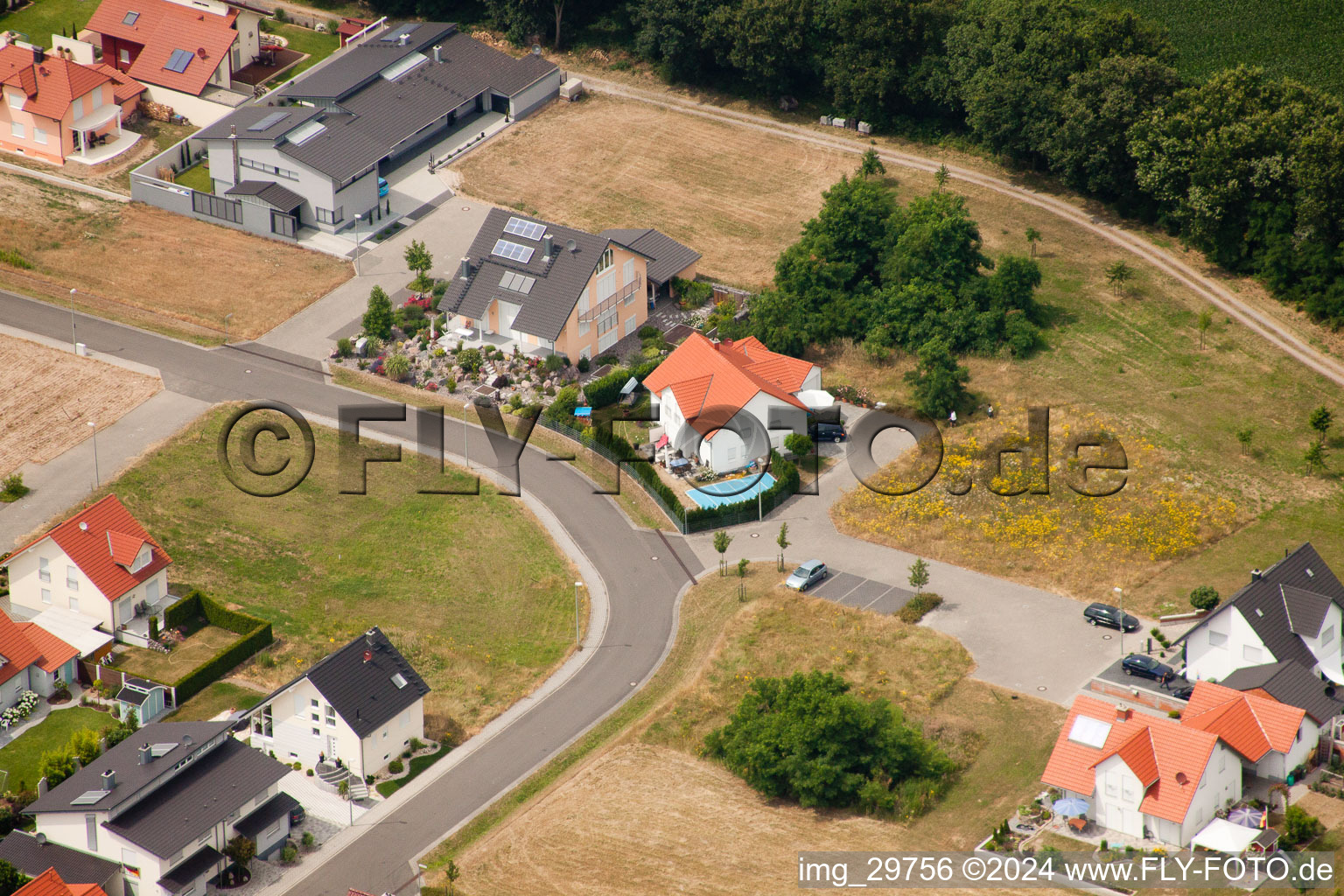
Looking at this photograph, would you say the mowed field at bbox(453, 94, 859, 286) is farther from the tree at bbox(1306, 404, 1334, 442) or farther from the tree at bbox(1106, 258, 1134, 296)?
the tree at bbox(1306, 404, 1334, 442)

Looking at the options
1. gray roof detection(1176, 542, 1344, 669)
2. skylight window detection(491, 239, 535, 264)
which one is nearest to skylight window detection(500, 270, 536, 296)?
skylight window detection(491, 239, 535, 264)

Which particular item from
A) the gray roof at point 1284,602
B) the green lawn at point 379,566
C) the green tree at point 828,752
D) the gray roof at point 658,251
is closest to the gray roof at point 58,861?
the green lawn at point 379,566

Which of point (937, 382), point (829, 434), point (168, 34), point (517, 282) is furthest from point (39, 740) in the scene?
point (168, 34)

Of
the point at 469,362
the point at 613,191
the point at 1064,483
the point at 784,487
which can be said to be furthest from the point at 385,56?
the point at 1064,483

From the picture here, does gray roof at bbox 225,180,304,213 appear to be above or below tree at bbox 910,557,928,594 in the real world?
above

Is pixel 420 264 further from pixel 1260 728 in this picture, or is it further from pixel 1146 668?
pixel 1260 728

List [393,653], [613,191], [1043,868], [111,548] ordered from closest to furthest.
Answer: [1043,868] → [393,653] → [111,548] → [613,191]

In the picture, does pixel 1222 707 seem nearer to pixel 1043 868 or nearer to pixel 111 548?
pixel 1043 868

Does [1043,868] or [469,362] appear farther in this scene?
[469,362]
